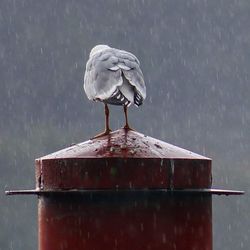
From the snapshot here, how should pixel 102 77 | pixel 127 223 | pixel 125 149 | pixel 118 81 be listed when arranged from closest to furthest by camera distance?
pixel 127 223
pixel 125 149
pixel 118 81
pixel 102 77

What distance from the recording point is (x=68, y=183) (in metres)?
1.97

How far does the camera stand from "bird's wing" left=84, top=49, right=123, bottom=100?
9.17ft

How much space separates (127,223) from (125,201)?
0.06 meters

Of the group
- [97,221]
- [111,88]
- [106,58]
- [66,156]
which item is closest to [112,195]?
[97,221]

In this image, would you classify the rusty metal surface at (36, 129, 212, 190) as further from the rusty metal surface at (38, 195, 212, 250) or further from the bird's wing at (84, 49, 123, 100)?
the bird's wing at (84, 49, 123, 100)

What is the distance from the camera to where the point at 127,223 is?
6.22ft

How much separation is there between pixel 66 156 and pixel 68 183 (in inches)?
4.4

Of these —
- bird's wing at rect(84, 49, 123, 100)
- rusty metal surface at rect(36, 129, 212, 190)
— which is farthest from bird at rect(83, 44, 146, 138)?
rusty metal surface at rect(36, 129, 212, 190)

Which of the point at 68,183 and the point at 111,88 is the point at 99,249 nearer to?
the point at 68,183

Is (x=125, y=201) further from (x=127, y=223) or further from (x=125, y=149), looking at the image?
(x=125, y=149)

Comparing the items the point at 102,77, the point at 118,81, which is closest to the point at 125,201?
the point at 118,81

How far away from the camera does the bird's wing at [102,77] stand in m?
2.80

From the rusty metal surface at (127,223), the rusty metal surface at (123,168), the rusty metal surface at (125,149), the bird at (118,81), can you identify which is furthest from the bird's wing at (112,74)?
the rusty metal surface at (127,223)

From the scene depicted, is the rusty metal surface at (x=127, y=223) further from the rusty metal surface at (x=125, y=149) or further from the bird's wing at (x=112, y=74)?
the bird's wing at (x=112, y=74)
